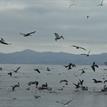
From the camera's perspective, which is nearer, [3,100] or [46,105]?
[46,105]

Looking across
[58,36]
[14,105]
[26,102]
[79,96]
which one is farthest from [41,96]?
[58,36]

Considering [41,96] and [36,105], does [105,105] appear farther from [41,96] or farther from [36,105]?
[41,96]

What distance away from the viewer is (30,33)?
1097 inches

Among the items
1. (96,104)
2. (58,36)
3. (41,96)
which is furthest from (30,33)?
(41,96)

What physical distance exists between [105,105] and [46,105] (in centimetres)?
808

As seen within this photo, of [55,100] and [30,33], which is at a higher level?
[30,33]

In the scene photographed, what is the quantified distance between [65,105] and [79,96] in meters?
15.0

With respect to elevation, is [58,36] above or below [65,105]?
above

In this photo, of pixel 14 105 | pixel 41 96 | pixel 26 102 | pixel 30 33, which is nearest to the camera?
pixel 30 33

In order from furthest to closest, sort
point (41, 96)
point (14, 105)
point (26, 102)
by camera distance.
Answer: point (41, 96) → point (26, 102) → point (14, 105)

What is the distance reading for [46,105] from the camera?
65.1 metres

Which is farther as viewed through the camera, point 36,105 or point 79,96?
point 79,96

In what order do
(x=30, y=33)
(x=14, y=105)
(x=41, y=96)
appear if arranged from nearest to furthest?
(x=30, y=33)
(x=14, y=105)
(x=41, y=96)

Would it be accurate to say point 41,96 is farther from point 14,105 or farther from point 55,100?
point 14,105
